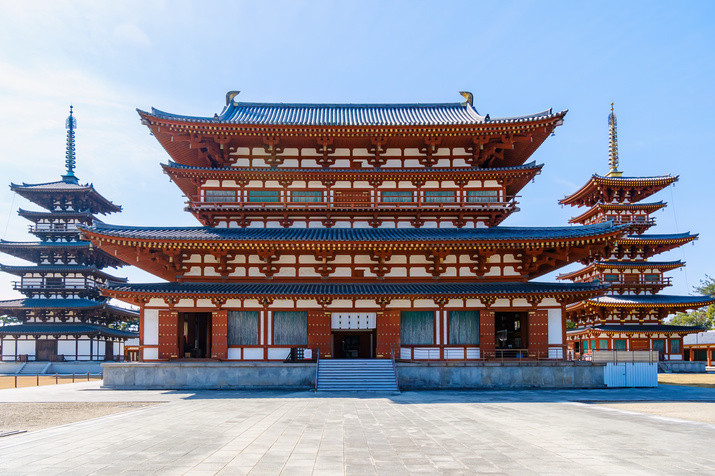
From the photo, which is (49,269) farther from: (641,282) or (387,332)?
(641,282)

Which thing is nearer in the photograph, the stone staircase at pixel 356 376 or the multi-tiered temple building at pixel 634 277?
the stone staircase at pixel 356 376

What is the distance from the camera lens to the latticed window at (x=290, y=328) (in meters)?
27.9

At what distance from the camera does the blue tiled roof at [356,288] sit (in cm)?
2644

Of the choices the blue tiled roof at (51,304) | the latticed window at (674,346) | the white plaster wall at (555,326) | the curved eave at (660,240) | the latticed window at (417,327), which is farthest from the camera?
the blue tiled roof at (51,304)

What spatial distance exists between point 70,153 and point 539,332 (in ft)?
182

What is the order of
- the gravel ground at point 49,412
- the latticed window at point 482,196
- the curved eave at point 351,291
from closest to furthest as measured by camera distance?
the gravel ground at point 49,412 < the curved eave at point 351,291 < the latticed window at point 482,196

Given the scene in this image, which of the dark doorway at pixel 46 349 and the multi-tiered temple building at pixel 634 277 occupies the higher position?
the multi-tiered temple building at pixel 634 277

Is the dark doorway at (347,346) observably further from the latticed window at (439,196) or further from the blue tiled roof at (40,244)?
the blue tiled roof at (40,244)

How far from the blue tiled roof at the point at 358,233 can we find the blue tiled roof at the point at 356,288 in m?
2.76

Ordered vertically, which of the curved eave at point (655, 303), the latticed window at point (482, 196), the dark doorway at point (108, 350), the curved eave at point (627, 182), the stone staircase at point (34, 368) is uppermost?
the curved eave at point (627, 182)

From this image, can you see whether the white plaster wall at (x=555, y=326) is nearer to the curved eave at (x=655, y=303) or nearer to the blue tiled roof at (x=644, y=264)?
the curved eave at (x=655, y=303)

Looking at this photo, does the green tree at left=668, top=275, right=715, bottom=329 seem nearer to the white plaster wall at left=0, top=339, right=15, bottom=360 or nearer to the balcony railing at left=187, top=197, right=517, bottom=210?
the balcony railing at left=187, top=197, right=517, bottom=210

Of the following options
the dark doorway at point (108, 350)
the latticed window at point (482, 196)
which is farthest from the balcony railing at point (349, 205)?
the dark doorway at point (108, 350)

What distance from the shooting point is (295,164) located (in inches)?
Result: 1224
